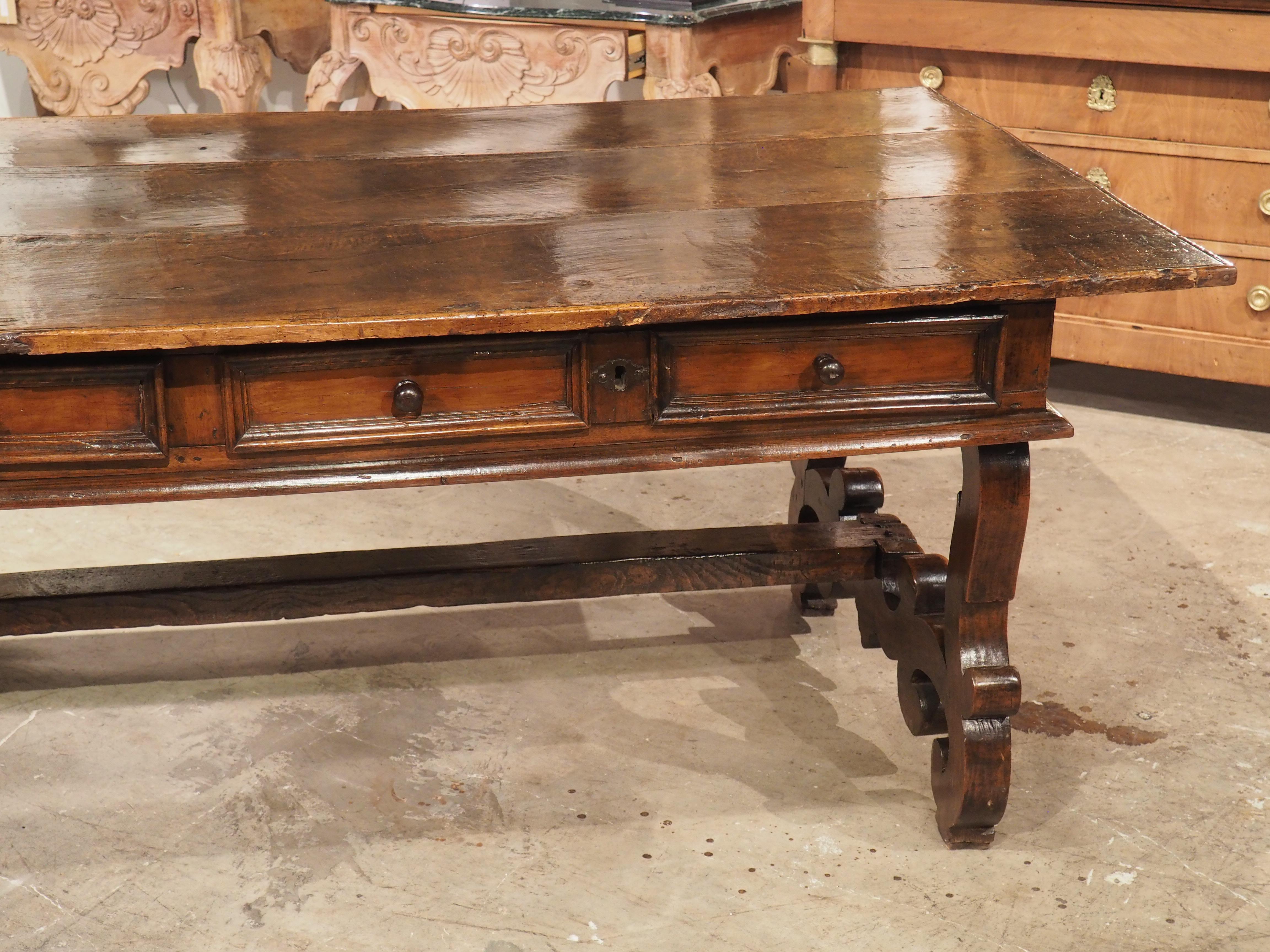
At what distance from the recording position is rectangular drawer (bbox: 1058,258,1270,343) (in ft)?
12.5

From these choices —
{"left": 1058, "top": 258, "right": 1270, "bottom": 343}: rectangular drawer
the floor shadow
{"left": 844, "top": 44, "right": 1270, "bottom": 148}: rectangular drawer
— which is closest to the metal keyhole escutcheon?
{"left": 844, "top": 44, "right": 1270, "bottom": 148}: rectangular drawer

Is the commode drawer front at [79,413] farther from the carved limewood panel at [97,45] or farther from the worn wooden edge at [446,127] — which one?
the carved limewood panel at [97,45]

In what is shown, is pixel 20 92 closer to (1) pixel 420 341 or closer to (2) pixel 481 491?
(2) pixel 481 491

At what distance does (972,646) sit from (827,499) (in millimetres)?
680

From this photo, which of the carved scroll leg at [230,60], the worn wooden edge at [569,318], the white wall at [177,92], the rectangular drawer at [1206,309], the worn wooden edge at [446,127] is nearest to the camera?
the worn wooden edge at [569,318]

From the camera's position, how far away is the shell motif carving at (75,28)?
15.3 ft

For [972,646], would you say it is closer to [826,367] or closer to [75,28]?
[826,367]

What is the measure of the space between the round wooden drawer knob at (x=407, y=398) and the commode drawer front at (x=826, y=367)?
33cm

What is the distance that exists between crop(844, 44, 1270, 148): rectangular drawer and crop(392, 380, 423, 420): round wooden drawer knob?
84.7 inches

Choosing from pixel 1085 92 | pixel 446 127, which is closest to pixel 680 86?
pixel 1085 92

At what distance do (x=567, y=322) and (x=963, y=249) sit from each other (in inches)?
23.9

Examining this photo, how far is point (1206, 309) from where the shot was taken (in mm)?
3863

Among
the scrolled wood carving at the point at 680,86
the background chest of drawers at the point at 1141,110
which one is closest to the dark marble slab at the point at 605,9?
the scrolled wood carving at the point at 680,86

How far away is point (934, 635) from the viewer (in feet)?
7.98
